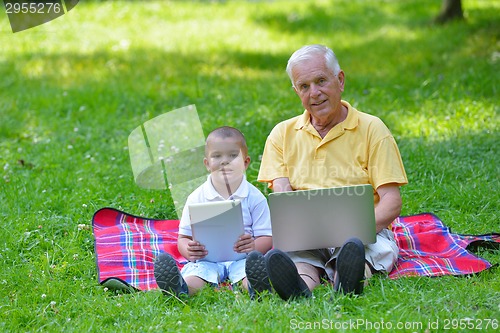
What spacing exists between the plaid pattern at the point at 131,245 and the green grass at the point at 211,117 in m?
0.12

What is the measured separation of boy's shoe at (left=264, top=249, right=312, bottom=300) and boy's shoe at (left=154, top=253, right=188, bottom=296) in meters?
0.52

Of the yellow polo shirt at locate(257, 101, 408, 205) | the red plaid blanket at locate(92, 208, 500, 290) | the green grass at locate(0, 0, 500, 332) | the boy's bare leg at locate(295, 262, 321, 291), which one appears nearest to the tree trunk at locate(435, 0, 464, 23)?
the green grass at locate(0, 0, 500, 332)

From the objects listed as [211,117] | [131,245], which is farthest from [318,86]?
[211,117]

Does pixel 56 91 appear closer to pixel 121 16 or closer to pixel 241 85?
pixel 241 85

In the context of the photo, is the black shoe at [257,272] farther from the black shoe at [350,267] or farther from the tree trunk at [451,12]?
the tree trunk at [451,12]

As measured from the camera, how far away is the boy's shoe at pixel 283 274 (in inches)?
149

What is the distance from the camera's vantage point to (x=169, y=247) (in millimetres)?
4996

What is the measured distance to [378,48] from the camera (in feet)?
35.0

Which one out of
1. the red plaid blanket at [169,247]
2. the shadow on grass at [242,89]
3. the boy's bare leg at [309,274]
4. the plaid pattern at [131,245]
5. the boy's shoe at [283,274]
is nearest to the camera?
the boy's shoe at [283,274]

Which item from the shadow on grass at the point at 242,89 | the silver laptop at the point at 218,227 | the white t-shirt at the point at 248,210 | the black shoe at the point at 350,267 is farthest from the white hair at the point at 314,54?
the shadow on grass at the point at 242,89

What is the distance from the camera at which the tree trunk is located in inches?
445

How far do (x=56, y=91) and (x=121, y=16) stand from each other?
4219 mm

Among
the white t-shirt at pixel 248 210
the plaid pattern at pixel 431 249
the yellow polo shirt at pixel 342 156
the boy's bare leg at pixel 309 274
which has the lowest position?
the plaid pattern at pixel 431 249

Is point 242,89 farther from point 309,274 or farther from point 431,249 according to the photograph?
point 309,274
